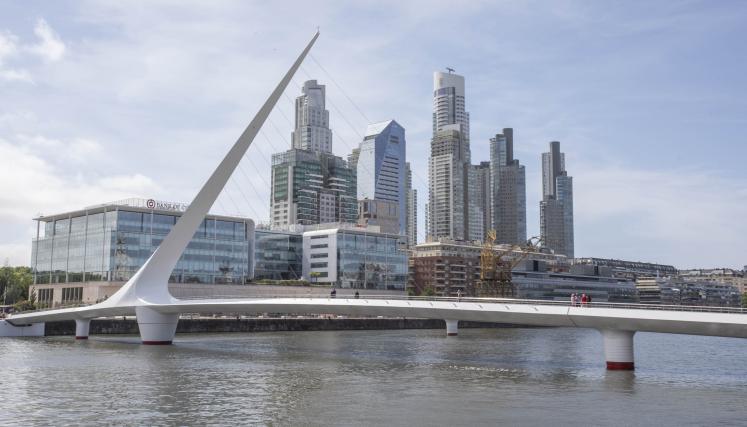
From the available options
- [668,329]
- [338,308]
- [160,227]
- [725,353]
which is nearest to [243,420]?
[668,329]

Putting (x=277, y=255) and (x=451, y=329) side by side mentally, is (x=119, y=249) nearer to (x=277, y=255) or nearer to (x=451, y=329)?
(x=277, y=255)

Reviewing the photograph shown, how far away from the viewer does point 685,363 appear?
40938 mm

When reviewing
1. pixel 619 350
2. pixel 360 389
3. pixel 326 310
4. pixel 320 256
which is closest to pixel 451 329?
pixel 326 310

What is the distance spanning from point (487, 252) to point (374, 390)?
3755 inches

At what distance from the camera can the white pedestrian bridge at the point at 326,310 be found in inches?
Result: 1217

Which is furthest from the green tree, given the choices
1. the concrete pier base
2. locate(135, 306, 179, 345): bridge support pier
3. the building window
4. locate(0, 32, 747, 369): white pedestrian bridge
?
locate(135, 306, 179, 345): bridge support pier

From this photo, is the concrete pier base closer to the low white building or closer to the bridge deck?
the bridge deck

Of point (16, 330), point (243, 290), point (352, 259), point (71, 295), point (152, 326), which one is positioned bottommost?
point (16, 330)

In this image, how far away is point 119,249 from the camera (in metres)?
92.7

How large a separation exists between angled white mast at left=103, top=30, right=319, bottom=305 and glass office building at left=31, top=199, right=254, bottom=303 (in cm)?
4011

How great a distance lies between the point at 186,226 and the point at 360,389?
27277 millimetres

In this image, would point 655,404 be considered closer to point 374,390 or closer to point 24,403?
point 374,390

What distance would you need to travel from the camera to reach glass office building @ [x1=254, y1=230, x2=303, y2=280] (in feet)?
383

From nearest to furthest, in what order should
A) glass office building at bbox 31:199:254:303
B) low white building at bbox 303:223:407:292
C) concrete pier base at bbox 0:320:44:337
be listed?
concrete pier base at bbox 0:320:44:337 < glass office building at bbox 31:199:254:303 < low white building at bbox 303:223:407:292
